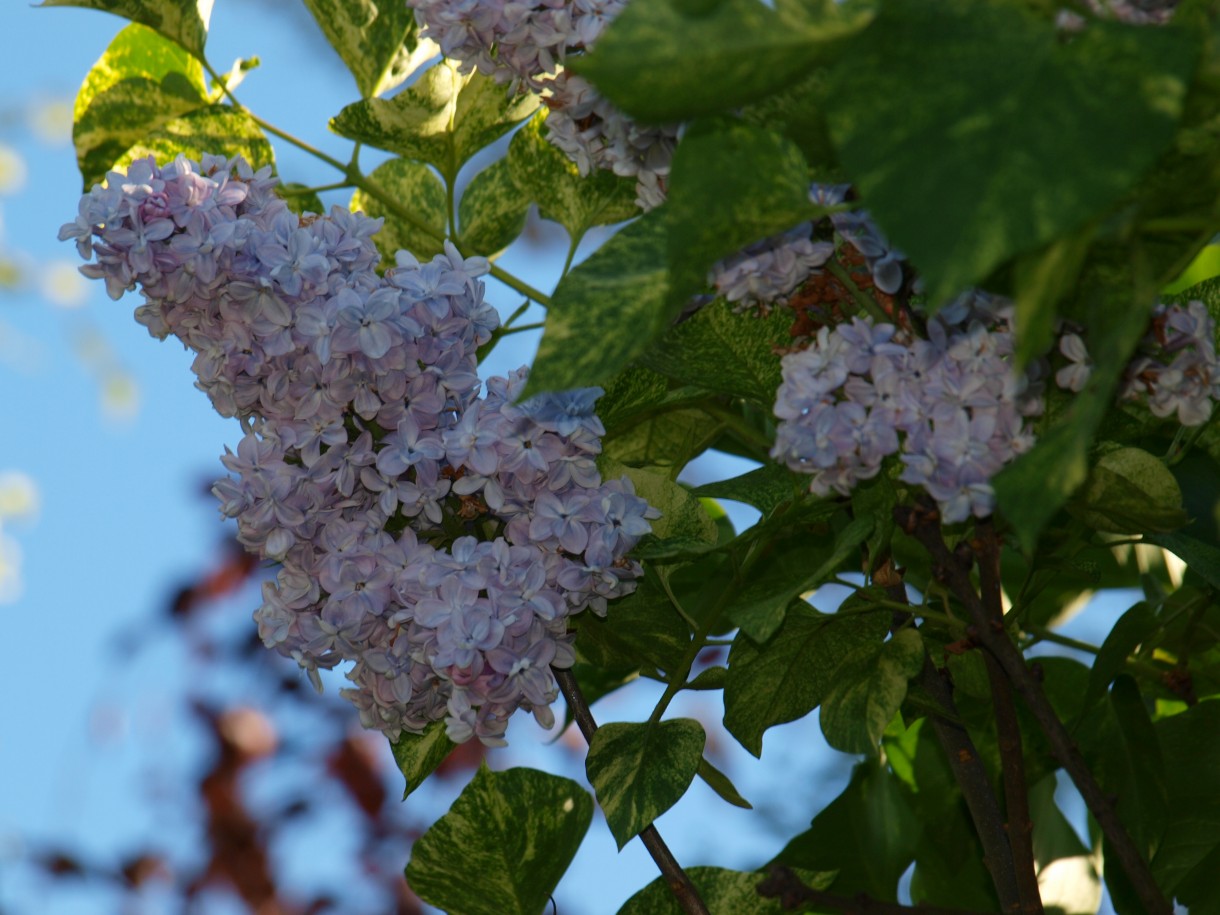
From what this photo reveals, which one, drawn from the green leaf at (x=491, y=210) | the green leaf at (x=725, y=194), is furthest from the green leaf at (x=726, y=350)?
the green leaf at (x=491, y=210)

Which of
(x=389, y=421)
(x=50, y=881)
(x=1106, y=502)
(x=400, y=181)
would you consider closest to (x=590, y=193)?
(x=400, y=181)

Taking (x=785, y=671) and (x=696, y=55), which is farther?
(x=785, y=671)

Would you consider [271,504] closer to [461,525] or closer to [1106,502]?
[461,525]

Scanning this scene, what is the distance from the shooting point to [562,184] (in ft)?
2.42

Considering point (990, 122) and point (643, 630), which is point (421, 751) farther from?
point (990, 122)

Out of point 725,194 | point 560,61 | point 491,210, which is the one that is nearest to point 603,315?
point 725,194

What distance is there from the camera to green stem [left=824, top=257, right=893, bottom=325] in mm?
479

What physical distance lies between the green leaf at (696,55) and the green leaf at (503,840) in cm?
36

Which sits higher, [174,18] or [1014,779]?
[174,18]

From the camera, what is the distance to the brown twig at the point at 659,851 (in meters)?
0.53

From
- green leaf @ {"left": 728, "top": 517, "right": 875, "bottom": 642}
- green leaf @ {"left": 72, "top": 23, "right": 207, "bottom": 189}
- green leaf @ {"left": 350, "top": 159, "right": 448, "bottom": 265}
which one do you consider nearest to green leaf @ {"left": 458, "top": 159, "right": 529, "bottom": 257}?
green leaf @ {"left": 350, "top": 159, "right": 448, "bottom": 265}

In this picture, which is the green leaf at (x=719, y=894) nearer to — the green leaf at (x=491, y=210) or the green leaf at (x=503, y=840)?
the green leaf at (x=503, y=840)

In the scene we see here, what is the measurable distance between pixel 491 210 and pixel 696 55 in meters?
0.47

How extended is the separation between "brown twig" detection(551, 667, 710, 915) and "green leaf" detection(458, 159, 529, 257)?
0.29 m
